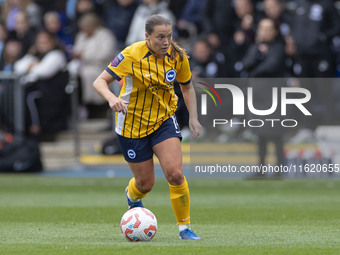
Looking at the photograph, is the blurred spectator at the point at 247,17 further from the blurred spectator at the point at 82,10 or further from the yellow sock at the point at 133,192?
the yellow sock at the point at 133,192

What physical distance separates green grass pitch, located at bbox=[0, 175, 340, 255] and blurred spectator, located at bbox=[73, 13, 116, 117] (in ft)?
8.76

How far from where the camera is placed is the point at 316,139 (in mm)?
16828

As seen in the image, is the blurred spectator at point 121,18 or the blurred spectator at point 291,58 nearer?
the blurred spectator at point 291,58

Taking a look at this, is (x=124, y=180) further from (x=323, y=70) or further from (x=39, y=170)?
(x=323, y=70)

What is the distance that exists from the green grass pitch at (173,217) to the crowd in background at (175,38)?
7.39ft

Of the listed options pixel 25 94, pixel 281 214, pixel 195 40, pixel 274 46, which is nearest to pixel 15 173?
pixel 25 94

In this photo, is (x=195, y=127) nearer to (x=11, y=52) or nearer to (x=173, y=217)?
(x=173, y=217)

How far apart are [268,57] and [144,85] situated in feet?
28.0

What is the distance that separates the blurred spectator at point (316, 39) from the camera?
1786 centimetres

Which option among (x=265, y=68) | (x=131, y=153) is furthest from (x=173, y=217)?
(x=265, y=68)

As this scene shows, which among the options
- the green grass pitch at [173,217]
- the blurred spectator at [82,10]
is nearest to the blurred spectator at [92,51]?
the blurred spectator at [82,10]

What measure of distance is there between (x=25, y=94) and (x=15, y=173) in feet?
5.98

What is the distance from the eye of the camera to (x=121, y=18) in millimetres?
20031

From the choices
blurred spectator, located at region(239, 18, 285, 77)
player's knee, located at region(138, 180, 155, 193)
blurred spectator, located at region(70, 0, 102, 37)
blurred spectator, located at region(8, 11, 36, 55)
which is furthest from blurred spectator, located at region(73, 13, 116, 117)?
player's knee, located at region(138, 180, 155, 193)
